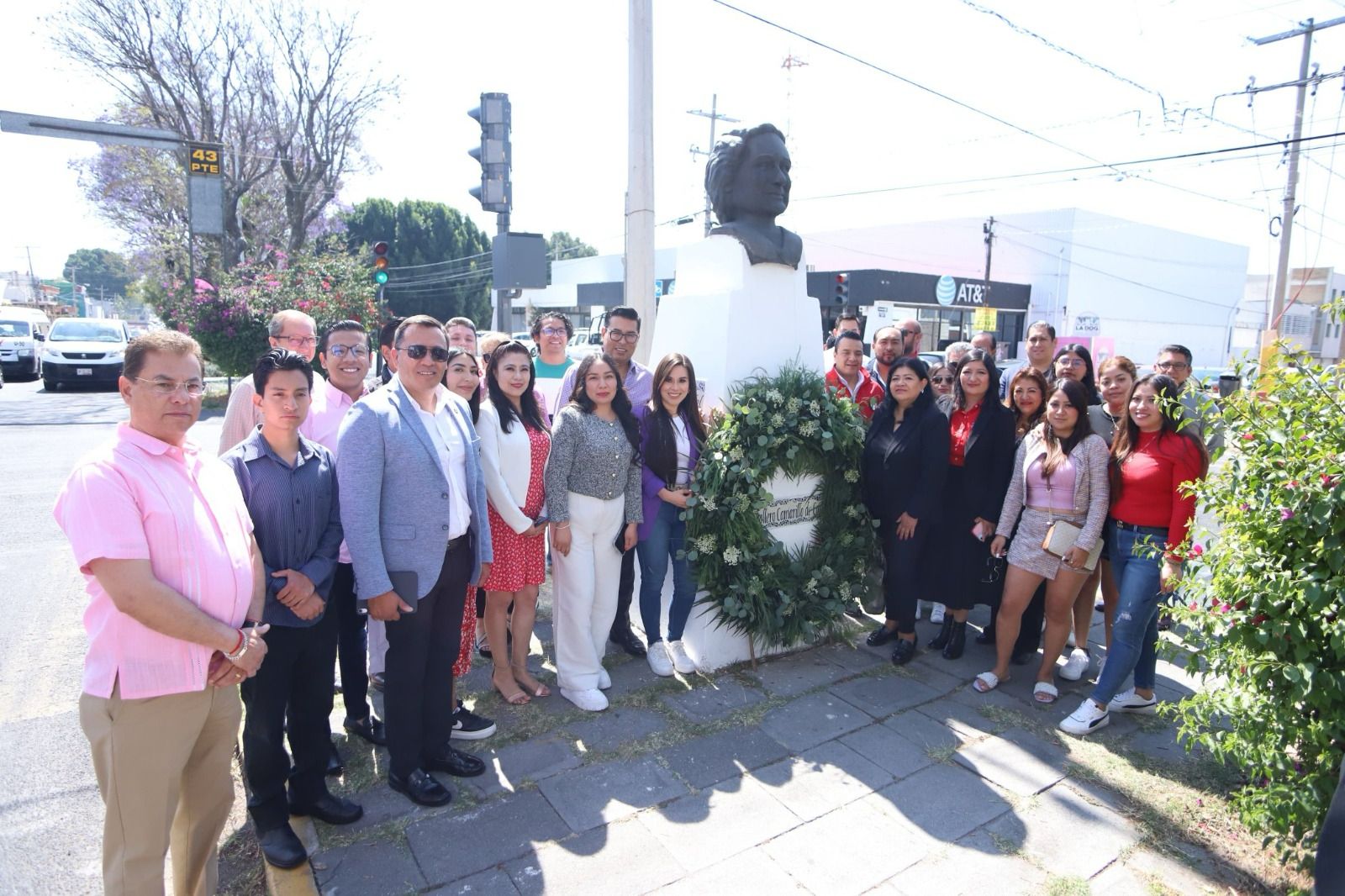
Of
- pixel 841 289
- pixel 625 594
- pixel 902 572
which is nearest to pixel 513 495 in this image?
pixel 625 594

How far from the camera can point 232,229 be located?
66.7 ft

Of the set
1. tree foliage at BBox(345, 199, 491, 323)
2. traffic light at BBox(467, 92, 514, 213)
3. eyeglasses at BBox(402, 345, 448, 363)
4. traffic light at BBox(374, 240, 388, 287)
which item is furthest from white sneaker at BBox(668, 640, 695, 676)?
tree foliage at BBox(345, 199, 491, 323)

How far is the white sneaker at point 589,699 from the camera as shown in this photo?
3768 millimetres

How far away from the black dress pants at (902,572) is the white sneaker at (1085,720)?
102cm

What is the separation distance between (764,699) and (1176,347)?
11.1 feet

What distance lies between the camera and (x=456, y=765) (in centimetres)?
317

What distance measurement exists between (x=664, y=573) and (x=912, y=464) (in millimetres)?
1602

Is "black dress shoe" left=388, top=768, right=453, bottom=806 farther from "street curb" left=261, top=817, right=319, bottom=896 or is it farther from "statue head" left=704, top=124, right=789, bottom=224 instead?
"statue head" left=704, top=124, right=789, bottom=224

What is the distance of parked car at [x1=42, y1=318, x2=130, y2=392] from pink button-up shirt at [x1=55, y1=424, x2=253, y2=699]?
1778cm

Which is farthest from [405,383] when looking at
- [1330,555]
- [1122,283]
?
[1122,283]

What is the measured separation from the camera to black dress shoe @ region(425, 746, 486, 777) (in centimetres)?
317

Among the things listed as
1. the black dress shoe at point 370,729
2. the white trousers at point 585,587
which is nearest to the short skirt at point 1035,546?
the white trousers at point 585,587

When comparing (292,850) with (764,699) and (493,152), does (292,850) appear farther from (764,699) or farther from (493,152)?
(493,152)

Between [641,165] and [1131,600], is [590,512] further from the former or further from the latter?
[641,165]
